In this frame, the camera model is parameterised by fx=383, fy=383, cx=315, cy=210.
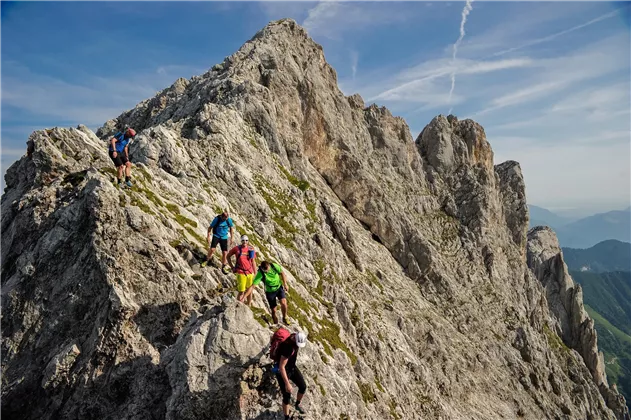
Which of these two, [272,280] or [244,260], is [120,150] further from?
[272,280]

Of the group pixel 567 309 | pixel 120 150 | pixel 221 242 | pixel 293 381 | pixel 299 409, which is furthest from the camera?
pixel 567 309

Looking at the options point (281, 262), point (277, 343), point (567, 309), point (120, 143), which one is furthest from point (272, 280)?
point (567, 309)

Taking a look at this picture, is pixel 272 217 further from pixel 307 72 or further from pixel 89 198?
pixel 307 72

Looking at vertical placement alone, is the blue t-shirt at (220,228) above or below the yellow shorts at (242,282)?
above

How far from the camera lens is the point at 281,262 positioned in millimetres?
38750

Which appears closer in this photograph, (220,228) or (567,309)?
(220,228)

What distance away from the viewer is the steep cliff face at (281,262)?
56.5 ft

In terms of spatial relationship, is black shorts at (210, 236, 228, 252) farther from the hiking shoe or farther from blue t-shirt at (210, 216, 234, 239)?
the hiking shoe

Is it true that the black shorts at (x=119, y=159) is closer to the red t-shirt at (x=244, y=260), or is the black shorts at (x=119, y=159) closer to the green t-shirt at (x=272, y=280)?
the red t-shirt at (x=244, y=260)

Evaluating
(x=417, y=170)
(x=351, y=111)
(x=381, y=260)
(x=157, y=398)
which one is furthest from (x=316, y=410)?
(x=417, y=170)

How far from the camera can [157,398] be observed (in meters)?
16.3

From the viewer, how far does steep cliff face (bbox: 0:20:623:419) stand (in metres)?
17.2

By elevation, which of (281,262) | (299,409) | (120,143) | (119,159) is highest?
(120,143)

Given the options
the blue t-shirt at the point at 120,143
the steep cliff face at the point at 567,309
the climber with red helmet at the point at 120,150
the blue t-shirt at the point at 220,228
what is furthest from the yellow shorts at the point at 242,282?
the steep cliff face at the point at 567,309
